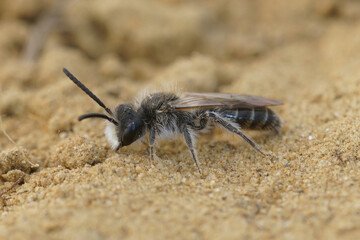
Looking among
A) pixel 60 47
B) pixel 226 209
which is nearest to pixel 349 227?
pixel 226 209

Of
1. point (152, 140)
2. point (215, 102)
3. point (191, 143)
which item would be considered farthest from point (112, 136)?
point (215, 102)

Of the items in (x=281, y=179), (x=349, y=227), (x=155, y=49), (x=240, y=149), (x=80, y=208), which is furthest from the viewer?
(x=155, y=49)

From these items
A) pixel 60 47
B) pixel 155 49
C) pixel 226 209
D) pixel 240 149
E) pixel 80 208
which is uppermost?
pixel 155 49

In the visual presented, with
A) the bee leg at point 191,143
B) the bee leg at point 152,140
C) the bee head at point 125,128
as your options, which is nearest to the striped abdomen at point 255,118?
the bee leg at point 191,143

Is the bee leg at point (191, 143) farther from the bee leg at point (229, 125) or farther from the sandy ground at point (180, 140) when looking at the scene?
the bee leg at point (229, 125)

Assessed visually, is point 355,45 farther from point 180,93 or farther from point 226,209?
point 226,209

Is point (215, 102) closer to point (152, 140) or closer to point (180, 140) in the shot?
point (180, 140)

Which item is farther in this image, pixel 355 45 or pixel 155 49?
pixel 155 49

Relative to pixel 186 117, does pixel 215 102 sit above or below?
above
